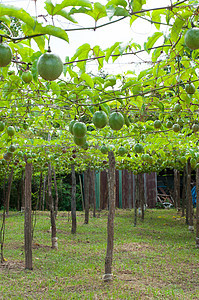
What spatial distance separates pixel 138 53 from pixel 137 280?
3.84 m

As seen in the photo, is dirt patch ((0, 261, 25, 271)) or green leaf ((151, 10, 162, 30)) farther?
dirt patch ((0, 261, 25, 271))

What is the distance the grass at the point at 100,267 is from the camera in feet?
13.7

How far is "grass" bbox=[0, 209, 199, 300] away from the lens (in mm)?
4168

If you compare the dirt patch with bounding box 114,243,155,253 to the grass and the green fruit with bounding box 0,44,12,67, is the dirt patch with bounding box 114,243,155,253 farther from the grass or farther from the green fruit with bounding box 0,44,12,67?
the green fruit with bounding box 0,44,12,67

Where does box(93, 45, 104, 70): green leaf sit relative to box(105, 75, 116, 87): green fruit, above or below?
above

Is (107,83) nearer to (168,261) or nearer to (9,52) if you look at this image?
(9,52)

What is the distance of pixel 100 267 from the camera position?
17.5ft

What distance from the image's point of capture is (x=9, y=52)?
4.40 feet

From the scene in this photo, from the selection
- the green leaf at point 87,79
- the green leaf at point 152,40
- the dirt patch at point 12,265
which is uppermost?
the green leaf at point 152,40

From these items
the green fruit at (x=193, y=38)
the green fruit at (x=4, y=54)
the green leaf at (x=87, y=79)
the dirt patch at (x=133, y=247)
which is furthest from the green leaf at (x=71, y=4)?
the dirt patch at (x=133, y=247)

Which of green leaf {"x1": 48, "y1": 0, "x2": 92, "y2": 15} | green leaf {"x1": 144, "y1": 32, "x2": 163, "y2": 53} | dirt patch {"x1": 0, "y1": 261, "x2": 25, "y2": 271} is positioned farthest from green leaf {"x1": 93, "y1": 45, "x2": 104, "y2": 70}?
dirt patch {"x1": 0, "y1": 261, "x2": 25, "y2": 271}

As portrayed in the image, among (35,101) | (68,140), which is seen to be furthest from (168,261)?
(35,101)

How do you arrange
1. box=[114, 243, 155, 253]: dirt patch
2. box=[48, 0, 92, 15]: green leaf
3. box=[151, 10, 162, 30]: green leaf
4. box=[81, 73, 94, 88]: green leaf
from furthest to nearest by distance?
box=[114, 243, 155, 253]: dirt patch, box=[81, 73, 94, 88]: green leaf, box=[151, 10, 162, 30]: green leaf, box=[48, 0, 92, 15]: green leaf

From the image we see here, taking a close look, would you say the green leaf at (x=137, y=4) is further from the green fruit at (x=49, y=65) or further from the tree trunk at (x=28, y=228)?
the tree trunk at (x=28, y=228)
